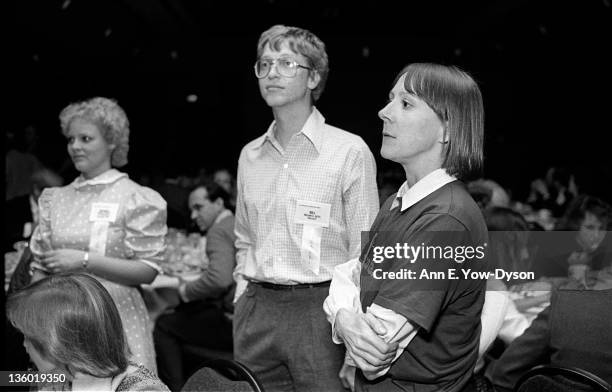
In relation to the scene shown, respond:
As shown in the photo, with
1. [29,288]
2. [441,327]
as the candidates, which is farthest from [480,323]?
[29,288]

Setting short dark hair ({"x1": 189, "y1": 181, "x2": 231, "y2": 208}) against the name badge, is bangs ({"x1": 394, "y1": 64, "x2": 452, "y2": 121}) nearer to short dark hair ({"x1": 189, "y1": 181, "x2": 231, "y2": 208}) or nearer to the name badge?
the name badge

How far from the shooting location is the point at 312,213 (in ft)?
6.86

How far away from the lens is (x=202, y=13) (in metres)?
9.98

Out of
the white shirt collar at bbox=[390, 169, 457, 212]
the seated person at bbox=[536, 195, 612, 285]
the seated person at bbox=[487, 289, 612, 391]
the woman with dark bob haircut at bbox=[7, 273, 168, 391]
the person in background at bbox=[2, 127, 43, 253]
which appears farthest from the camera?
the person in background at bbox=[2, 127, 43, 253]

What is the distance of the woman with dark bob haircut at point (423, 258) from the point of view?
54.0 inches

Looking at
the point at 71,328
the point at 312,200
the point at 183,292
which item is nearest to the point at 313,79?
the point at 312,200

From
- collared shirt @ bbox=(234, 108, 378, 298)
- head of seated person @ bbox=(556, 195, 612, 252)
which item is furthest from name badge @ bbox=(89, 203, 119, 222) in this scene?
head of seated person @ bbox=(556, 195, 612, 252)

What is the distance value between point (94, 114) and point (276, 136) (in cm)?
70

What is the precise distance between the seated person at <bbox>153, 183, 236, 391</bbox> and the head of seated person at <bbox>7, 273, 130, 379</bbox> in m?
2.23

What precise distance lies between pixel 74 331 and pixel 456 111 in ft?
3.04

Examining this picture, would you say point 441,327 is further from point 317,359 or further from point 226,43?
point 226,43

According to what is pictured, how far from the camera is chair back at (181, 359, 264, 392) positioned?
167 cm

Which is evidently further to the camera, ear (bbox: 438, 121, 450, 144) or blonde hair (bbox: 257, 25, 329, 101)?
blonde hair (bbox: 257, 25, 329, 101)

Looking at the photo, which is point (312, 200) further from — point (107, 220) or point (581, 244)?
point (581, 244)
